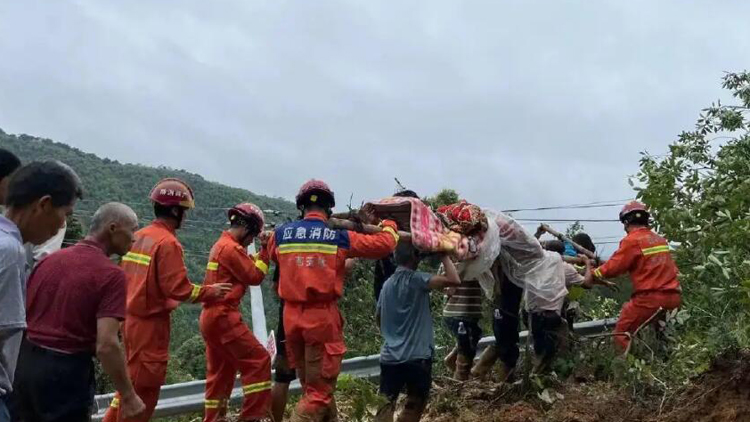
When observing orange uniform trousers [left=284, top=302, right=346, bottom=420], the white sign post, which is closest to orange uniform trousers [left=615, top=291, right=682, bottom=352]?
orange uniform trousers [left=284, top=302, right=346, bottom=420]

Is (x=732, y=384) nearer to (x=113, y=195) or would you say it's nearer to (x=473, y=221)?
(x=473, y=221)

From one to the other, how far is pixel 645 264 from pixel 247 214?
3.75 m

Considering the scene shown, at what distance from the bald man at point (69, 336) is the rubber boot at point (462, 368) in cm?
357

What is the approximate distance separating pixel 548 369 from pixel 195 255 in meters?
17.3

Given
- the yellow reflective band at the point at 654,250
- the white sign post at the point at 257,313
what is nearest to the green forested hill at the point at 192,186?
the white sign post at the point at 257,313

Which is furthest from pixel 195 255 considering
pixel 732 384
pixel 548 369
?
pixel 732 384

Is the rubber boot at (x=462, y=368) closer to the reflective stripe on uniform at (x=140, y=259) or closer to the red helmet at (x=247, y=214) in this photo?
the red helmet at (x=247, y=214)

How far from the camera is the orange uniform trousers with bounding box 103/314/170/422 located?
5.30 meters

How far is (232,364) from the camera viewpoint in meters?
6.17

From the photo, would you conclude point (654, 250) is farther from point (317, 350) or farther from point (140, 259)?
point (140, 259)

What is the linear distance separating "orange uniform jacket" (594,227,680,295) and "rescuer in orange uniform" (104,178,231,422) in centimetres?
393

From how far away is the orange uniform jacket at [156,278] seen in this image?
17.6 feet

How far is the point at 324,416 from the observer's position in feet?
18.2

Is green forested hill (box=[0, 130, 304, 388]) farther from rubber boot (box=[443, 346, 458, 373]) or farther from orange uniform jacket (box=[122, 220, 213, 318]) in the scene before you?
orange uniform jacket (box=[122, 220, 213, 318])
